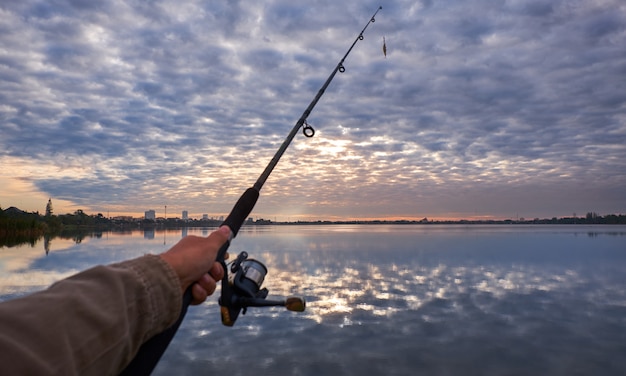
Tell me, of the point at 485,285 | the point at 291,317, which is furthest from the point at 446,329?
the point at 485,285

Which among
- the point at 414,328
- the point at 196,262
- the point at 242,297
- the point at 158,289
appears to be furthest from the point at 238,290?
the point at 414,328

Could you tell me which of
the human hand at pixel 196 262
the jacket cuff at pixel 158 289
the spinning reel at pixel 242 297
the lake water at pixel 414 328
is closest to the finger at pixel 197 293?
the human hand at pixel 196 262

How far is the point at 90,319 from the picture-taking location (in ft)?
2.92

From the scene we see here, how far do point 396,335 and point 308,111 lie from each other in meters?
6.18

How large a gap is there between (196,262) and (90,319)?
1.70 ft

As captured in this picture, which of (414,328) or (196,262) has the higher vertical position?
(196,262)

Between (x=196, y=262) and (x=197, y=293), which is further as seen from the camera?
(x=197, y=293)

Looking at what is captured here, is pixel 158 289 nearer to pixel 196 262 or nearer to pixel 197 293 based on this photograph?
pixel 196 262

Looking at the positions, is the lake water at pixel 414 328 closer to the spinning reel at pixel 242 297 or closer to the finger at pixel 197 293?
the spinning reel at pixel 242 297

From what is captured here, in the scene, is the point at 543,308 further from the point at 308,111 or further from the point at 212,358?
the point at 308,111

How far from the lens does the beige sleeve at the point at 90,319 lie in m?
0.77

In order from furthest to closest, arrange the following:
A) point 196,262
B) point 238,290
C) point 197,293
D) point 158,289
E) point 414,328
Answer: point 414,328 < point 238,290 < point 197,293 < point 196,262 < point 158,289

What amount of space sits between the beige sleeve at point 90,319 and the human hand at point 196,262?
12 centimetres

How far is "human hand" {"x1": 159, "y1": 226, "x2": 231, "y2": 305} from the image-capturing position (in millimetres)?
1313
